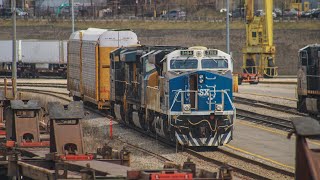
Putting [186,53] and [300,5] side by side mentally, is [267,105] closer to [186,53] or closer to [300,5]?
[186,53]

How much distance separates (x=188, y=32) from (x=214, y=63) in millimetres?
69961

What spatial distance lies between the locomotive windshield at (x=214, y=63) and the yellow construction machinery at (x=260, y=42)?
48.5 m

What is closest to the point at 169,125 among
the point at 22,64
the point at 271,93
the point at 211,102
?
the point at 211,102

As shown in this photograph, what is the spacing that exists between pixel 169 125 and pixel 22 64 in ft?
170

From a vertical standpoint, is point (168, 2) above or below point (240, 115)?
above

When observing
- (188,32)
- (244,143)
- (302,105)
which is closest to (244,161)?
(244,143)

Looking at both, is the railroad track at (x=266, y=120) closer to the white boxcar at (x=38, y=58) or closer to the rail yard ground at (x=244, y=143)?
the rail yard ground at (x=244, y=143)

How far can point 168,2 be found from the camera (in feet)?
413

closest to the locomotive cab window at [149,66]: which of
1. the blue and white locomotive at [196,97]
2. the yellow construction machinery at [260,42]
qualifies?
the blue and white locomotive at [196,97]

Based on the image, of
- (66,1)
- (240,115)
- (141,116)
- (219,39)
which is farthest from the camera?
(66,1)

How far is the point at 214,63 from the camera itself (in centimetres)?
2667

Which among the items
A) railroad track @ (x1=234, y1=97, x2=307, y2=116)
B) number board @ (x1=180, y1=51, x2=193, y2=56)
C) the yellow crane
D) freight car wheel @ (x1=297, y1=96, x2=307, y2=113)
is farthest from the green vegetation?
number board @ (x1=180, y1=51, x2=193, y2=56)

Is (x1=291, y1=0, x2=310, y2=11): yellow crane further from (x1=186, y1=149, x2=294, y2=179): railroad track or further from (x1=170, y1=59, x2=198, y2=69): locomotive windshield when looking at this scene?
(x1=186, y1=149, x2=294, y2=179): railroad track

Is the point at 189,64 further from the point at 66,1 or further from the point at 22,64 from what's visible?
the point at 66,1
